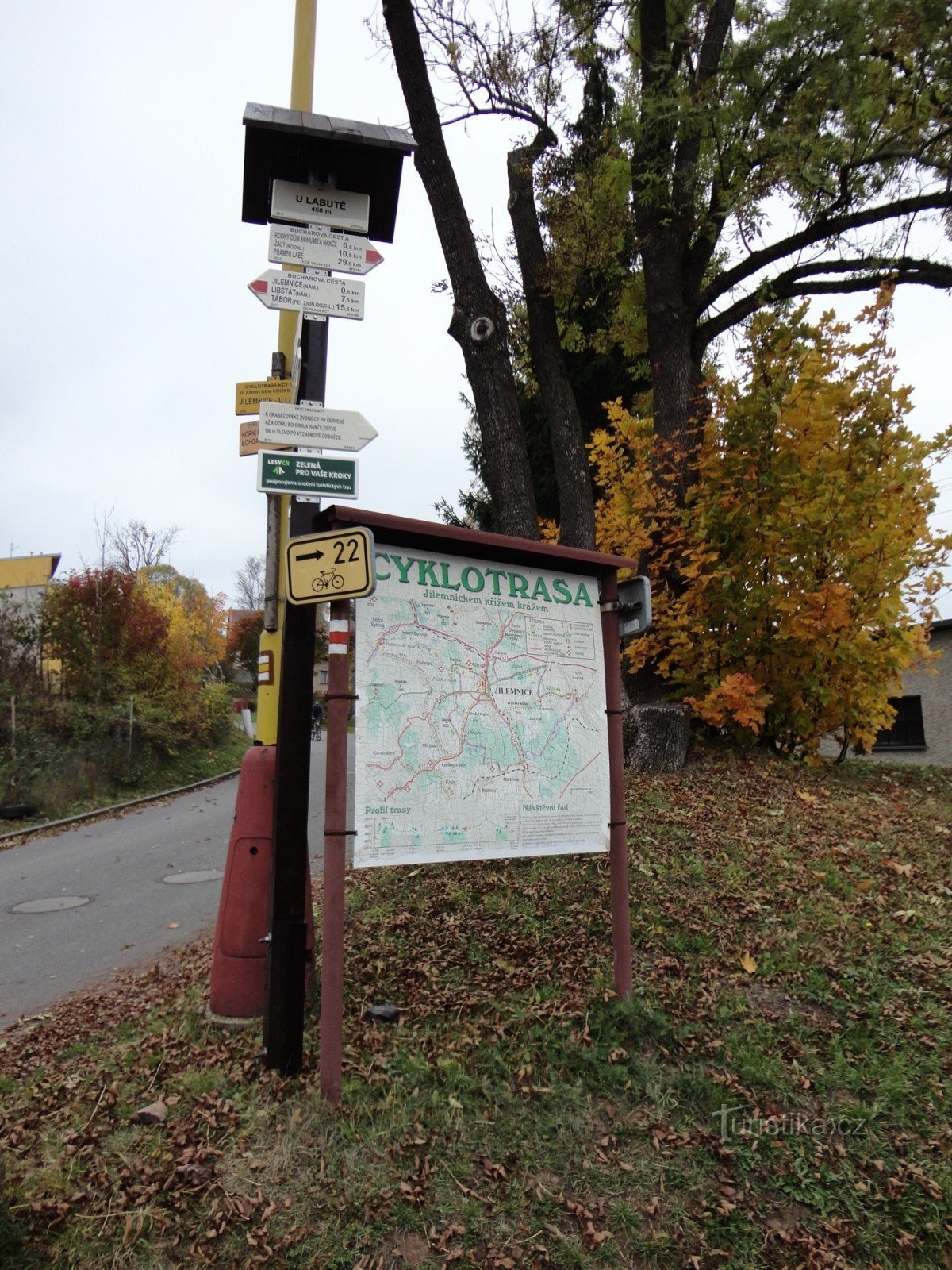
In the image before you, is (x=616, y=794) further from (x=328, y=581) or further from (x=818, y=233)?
(x=818, y=233)

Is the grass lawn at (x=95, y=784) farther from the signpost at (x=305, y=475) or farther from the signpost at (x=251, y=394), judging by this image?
the signpost at (x=305, y=475)

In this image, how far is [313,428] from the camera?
11.9 ft

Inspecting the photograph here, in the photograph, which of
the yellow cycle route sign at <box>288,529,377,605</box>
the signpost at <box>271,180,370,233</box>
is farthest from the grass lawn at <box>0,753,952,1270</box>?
the signpost at <box>271,180,370,233</box>

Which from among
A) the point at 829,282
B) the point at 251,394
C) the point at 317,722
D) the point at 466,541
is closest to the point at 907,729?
the point at 829,282

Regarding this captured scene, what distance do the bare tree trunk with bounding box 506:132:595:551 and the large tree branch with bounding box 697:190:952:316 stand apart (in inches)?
74.1

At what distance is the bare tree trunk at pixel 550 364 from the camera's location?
8852 mm

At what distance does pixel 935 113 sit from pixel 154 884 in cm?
1175

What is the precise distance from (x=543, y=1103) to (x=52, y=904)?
20.8ft

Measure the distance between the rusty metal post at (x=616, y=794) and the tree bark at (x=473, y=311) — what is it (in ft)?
12.2

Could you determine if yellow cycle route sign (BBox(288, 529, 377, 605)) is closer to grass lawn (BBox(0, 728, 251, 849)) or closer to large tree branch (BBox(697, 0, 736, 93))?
large tree branch (BBox(697, 0, 736, 93))

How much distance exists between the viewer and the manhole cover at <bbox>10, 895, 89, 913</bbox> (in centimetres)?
774

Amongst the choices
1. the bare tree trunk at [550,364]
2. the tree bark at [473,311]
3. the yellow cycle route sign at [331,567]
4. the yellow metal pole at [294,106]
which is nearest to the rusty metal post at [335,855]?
the yellow cycle route sign at [331,567]

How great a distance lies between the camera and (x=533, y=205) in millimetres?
9945

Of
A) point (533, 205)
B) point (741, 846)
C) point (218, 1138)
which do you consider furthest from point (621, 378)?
point (218, 1138)
